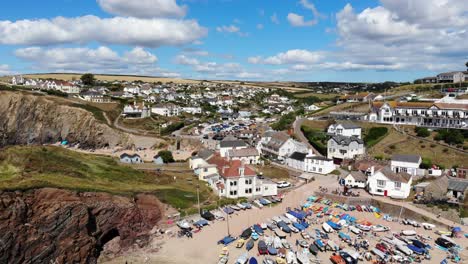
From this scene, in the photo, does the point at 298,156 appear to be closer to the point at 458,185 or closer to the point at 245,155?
the point at 245,155

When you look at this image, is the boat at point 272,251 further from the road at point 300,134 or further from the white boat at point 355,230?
the road at point 300,134

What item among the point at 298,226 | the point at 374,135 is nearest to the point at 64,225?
the point at 298,226

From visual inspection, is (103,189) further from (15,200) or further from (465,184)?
(465,184)

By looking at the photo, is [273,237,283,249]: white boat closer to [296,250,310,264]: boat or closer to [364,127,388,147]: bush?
[296,250,310,264]: boat

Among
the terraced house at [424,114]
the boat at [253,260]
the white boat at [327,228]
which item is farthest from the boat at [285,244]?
the terraced house at [424,114]

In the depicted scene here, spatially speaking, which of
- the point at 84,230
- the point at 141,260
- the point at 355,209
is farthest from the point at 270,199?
the point at 84,230

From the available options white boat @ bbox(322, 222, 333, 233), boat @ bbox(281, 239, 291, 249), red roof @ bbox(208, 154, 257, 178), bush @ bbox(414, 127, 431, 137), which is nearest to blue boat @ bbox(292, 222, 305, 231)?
white boat @ bbox(322, 222, 333, 233)
